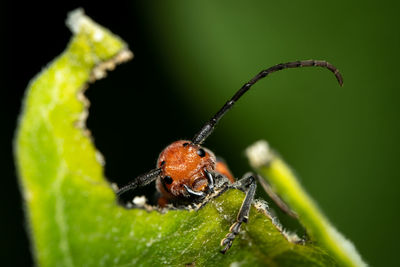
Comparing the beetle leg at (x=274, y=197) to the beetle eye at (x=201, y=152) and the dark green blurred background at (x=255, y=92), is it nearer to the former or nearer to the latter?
the beetle eye at (x=201, y=152)

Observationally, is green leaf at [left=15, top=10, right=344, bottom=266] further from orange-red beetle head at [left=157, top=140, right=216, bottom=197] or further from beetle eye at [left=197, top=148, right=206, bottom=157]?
beetle eye at [left=197, top=148, right=206, bottom=157]

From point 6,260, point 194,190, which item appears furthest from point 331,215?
point 6,260

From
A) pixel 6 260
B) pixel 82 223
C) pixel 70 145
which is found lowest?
pixel 6 260

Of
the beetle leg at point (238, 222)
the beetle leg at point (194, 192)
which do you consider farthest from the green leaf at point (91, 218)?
the beetle leg at point (194, 192)

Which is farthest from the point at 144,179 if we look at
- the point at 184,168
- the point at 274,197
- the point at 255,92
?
the point at 255,92

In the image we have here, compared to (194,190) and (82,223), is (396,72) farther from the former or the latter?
(82,223)
